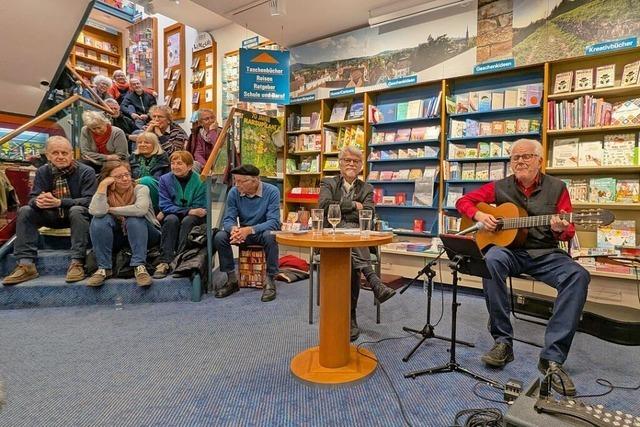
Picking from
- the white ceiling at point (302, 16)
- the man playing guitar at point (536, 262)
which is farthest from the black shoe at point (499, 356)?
the white ceiling at point (302, 16)

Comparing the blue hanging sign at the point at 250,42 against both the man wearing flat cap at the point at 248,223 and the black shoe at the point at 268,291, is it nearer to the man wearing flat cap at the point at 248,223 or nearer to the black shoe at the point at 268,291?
the man wearing flat cap at the point at 248,223

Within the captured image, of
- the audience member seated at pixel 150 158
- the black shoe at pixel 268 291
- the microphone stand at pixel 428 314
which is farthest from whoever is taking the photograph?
the audience member seated at pixel 150 158

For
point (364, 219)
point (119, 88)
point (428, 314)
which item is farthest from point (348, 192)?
point (119, 88)

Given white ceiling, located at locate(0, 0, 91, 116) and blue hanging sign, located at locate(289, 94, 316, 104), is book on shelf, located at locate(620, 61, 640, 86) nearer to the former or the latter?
blue hanging sign, located at locate(289, 94, 316, 104)

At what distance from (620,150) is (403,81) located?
2263 millimetres

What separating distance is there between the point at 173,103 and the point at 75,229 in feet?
14.8

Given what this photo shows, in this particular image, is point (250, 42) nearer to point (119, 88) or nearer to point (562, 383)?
point (119, 88)

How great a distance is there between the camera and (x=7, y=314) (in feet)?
9.46

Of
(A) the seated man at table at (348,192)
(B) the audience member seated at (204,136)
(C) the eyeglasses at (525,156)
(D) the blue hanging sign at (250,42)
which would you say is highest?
(D) the blue hanging sign at (250,42)

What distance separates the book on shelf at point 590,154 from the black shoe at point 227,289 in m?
3.51

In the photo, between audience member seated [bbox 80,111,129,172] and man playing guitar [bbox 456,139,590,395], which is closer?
man playing guitar [bbox 456,139,590,395]

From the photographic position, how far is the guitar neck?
2121mm

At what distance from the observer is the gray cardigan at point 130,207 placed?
315 centimetres

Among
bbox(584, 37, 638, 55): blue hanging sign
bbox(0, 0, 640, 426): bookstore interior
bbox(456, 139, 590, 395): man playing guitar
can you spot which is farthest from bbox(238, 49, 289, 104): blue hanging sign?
bbox(584, 37, 638, 55): blue hanging sign
